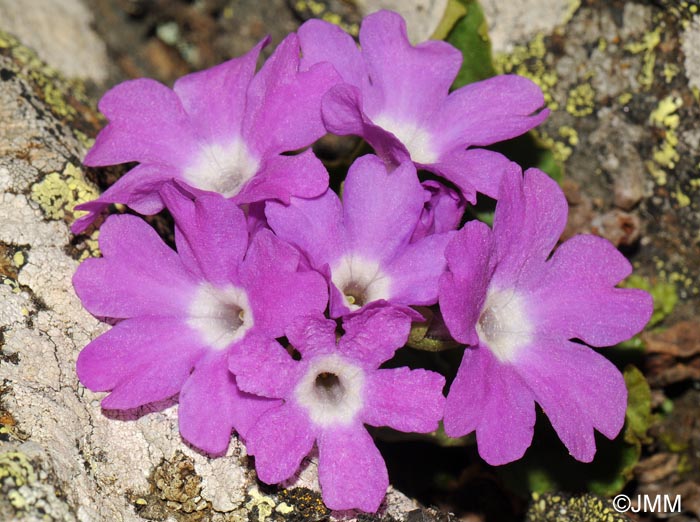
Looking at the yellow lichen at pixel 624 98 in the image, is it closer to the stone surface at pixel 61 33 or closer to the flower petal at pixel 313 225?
the flower petal at pixel 313 225

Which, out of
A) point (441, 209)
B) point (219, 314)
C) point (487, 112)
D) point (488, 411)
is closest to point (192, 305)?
point (219, 314)

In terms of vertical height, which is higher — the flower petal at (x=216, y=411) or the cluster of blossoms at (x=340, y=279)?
the cluster of blossoms at (x=340, y=279)

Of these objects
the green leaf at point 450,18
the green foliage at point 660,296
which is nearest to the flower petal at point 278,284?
the green leaf at point 450,18

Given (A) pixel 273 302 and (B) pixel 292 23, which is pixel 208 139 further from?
(B) pixel 292 23

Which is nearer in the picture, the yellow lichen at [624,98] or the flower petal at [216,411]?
the flower petal at [216,411]

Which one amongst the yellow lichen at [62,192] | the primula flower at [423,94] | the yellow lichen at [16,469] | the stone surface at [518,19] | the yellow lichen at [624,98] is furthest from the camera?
the stone surface at [518,19]

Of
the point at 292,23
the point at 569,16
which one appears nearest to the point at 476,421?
the point at 569,16
